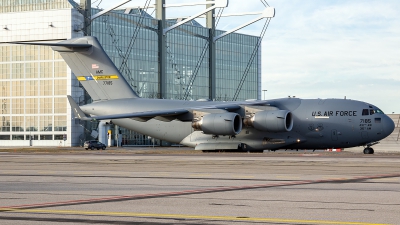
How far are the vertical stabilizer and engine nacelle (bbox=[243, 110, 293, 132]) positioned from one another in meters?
10.5

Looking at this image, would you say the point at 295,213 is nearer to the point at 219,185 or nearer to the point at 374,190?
the point at 374,190

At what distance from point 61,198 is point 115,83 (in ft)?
122

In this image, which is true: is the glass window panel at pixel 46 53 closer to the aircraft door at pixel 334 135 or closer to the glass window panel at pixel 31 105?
the glass window panel at pixel 31 105

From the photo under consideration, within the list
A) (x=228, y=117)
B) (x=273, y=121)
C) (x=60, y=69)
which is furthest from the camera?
(x=60, y=69)

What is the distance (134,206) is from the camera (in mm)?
13531

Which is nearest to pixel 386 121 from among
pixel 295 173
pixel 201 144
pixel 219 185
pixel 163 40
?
pixel 201 144

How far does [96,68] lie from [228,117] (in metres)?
11.8

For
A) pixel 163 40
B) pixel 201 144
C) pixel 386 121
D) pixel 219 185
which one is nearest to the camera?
pixel 219 185

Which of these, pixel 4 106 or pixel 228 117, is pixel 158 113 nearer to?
pixel 228 117

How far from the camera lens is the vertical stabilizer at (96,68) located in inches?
2026

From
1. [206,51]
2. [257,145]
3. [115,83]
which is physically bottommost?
[257,145]

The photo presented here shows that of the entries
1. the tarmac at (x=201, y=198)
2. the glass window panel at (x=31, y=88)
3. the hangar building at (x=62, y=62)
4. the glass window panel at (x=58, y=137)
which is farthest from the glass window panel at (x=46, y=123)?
the tarmac at (x=201, y=198)

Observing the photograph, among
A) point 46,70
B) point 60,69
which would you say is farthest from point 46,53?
point 60,69

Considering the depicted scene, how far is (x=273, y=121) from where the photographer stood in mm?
45312
